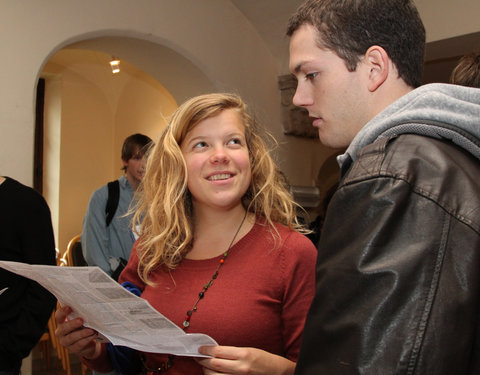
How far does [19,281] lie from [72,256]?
3274mm

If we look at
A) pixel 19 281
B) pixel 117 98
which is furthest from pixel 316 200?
pixel 19 281

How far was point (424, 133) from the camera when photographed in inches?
32.4

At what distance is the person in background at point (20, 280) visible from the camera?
6.44 feet

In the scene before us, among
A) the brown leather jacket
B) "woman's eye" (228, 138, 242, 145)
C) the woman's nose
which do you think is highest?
"woman's eye" (228, 138, 242, 145)

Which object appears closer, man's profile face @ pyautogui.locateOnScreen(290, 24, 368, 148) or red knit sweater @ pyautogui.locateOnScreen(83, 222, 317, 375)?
man's profile face @ pyautogui.locateOnScreen(290, 24, 368, 148)

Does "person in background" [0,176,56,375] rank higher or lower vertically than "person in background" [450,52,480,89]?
lower

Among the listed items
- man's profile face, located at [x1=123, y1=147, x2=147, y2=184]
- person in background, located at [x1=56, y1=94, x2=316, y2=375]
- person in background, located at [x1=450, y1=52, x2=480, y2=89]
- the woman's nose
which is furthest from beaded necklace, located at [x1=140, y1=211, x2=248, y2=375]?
man's profile face, located at [x1=123, y1=147, x2=147, y2=184]

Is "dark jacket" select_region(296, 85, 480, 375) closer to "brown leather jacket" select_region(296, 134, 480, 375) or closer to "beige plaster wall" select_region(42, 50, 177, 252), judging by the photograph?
"brown leather jacket" select_region(296, 134, 480, 375)

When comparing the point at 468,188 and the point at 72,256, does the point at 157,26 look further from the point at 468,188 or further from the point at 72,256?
the point at 468,188

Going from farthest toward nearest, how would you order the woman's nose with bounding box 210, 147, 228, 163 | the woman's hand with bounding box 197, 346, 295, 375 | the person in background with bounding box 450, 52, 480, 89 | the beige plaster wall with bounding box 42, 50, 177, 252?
1. the beige plaster wall with bounding box 42, 50, 177, 252
2. the person in background with bounding box 450, 52, 480, 89
3. the woman's nose with bounding box 210, 147, 228, 163
4. the woman's hand with bounding box 197, 346, 295, 375

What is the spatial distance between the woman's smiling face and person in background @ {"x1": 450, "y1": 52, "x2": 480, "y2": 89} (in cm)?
86

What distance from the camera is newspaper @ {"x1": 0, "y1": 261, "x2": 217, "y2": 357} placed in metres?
1.14

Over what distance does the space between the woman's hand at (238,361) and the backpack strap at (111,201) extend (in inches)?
91.8

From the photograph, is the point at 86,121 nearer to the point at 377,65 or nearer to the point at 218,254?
the point at 218,254
